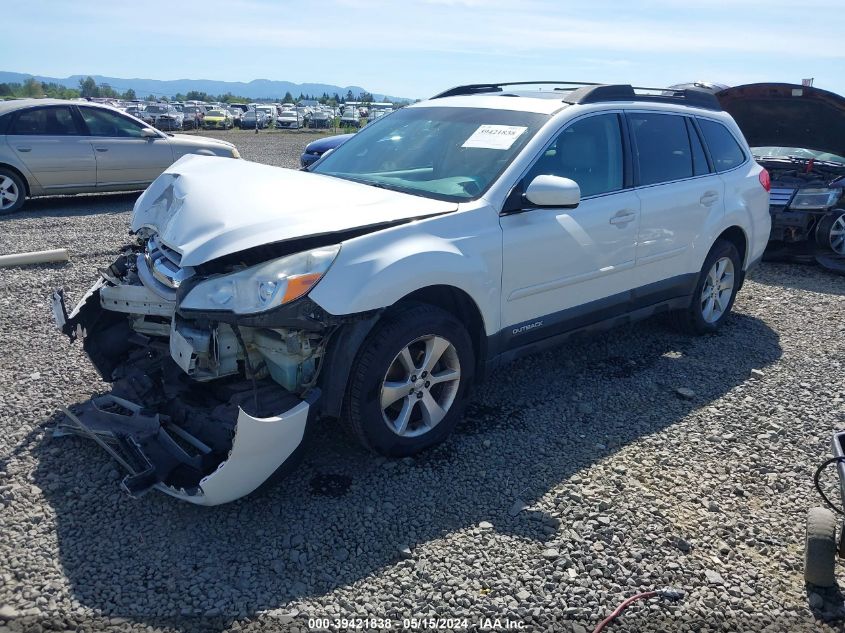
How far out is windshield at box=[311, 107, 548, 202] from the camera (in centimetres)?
415

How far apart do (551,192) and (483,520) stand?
1759 millimetres

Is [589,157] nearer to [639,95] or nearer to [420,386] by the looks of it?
[639,95]

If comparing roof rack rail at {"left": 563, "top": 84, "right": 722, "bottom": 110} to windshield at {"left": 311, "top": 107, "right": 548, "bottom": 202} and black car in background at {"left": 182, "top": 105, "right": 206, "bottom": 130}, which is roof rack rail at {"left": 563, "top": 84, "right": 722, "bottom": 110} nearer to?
windshield at {"left": 311, "top": 107, "right": 548, "bottom": 202}

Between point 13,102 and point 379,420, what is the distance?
32.3 ft

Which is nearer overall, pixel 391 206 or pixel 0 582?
pixel 0 582

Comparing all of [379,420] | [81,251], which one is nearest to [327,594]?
[379,420]

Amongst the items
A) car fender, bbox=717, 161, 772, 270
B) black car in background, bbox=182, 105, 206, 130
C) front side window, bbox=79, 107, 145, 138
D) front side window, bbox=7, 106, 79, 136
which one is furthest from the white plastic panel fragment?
black car in background, bbox=182, 105, 206, 130

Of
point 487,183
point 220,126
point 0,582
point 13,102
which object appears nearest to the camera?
point 0,582

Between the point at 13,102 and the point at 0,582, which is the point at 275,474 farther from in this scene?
the point at 13,102

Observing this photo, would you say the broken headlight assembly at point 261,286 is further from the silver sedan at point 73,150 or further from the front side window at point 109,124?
the front side window at point 109,124

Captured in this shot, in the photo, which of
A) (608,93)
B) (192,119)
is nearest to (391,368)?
(608,93)

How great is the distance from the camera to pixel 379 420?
3578 mm

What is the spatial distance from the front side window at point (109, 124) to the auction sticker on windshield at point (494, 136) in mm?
8624

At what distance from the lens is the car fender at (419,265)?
327cm
